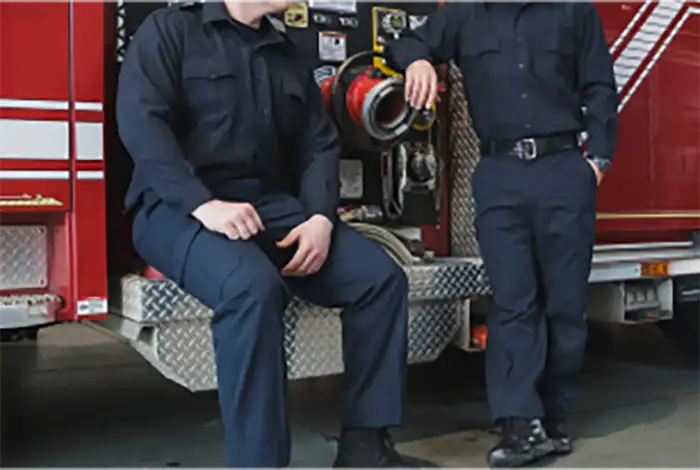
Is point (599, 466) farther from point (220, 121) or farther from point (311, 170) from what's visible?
point (220, 121)

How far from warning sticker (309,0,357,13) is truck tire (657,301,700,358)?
8.83ft

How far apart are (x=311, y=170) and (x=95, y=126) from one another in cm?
71

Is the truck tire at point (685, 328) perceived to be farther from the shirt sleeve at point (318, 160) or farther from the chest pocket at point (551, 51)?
the shirt sleeve at point (318, 160)

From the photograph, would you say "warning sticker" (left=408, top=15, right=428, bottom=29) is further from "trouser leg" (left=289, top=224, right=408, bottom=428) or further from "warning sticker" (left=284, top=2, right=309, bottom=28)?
"trouser leg" (left=289, top=224, right=408, bottom=428)

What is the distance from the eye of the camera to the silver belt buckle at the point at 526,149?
319cm

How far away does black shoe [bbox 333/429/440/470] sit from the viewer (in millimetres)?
2756

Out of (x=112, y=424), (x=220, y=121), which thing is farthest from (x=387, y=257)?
(x=112, y=424)

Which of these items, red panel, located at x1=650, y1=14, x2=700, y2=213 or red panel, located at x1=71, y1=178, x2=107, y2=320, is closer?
red panel, located at x1=71, y1=178, x2=107, y2=320

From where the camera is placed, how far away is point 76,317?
280 centimetres

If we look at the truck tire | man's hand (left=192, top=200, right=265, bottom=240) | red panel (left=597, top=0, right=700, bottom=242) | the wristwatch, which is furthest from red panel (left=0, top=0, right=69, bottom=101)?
the truck tire

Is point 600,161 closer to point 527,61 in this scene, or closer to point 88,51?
point 527,61

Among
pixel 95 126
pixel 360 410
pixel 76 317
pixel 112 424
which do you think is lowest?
pixel 112 424

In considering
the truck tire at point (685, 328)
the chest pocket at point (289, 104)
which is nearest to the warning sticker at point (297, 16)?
the chest pocket at point (289, 104)

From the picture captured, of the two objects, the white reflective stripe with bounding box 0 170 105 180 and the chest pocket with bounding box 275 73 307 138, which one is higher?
the chest pocket with bounding box 275 73 307 138
